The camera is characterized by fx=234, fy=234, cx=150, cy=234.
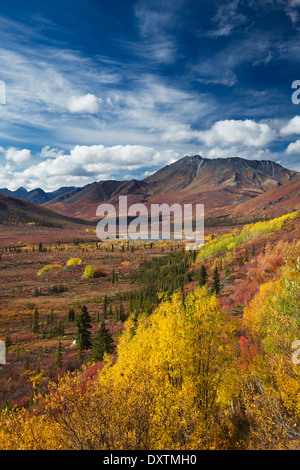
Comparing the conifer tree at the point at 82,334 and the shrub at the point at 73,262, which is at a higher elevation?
the shrub at the point at 73,262

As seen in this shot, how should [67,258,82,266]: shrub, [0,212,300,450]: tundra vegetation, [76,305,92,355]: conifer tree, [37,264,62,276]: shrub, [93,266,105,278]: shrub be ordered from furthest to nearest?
[67,258,82,266]: shrub → [37,264,62,276]: shrub → [93,266,105,278]: shrub → [76,305,92,355]: conifer tree → [0,212,300,450]: tundra vegetation

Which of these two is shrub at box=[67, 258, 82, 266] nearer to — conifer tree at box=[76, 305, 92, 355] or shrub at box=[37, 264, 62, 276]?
shrub at box=[37, 264, 62, 276]

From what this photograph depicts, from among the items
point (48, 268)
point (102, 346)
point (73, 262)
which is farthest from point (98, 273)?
point (102, 346)

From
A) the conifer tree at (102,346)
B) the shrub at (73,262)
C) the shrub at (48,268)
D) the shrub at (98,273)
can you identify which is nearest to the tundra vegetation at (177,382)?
the conifer tree at (102,346)

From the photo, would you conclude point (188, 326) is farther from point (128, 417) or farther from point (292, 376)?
point (128, 417)

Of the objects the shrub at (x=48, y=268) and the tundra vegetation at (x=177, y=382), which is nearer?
the tundra vegetation at (x=177, y=382)

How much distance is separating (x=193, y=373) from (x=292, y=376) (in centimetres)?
710

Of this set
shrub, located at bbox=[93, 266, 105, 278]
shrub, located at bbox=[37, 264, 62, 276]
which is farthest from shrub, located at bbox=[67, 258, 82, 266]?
shrub, located at bbox=[93, 266, 105, 278]

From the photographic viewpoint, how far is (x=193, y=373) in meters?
18.7

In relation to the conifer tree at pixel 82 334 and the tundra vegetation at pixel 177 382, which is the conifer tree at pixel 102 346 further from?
the conifer tree at pixel 82 334

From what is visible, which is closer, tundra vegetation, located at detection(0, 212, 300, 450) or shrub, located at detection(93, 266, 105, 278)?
tundra vegetation, located at detection(0, 212, 300, 450)

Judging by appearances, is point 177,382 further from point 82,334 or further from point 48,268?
point 48,268
